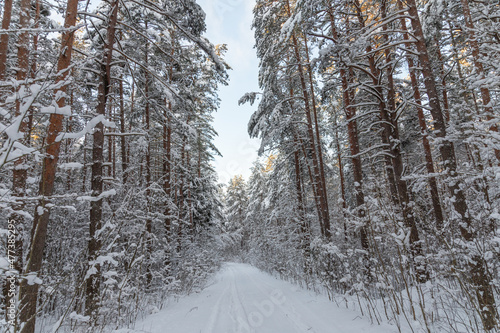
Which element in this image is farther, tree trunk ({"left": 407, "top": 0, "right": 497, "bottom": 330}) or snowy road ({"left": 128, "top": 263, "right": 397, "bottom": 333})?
snowy road ({"left": 128, "top": 263, "right": 397, "bottom": 333})

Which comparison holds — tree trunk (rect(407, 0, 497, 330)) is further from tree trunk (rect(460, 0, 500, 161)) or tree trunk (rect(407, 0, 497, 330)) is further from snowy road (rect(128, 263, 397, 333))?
snowy road (rect(128, 263, 397, 333))

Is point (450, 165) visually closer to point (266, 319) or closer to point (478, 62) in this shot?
Result: point (478, 62)

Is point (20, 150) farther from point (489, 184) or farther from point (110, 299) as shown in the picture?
point (489, 184)

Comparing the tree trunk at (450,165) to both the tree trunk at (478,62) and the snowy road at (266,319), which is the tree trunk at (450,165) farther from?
the snowy road at (266,319)

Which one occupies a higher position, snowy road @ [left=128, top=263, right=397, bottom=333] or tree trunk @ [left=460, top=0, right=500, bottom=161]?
tree trunk @ [left=460, top=0, right=500, bottom=161]

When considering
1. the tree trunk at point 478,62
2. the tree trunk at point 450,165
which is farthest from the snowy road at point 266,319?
the tree trunk at point 478,62

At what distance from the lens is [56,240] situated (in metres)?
6.80

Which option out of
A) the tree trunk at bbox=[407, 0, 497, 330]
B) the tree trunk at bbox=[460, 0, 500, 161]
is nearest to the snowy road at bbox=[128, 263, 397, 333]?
the tree trunk at bbox=[407, 0, 497, 330]

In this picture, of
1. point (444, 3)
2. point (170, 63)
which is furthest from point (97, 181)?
point (444, 3)

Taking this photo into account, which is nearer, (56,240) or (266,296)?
(56,240)

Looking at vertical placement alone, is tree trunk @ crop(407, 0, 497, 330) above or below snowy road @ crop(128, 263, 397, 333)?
above

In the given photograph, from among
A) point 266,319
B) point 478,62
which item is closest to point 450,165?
point 478,62

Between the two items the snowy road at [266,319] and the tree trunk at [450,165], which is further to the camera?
the snowy road at [266,319]

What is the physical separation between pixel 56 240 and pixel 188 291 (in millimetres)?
5296
